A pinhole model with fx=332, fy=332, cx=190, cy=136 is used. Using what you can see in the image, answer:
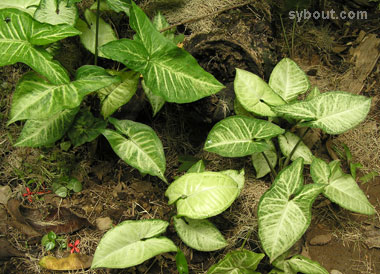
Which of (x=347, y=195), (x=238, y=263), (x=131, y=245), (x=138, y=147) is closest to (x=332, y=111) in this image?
(x=347, y=195)

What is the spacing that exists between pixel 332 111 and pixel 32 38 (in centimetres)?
132

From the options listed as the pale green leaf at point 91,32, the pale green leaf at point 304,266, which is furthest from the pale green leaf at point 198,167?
the pale green leaf at point 91,32

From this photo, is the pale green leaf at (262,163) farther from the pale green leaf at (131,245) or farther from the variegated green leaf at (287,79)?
the pale green leaf at (131,245)

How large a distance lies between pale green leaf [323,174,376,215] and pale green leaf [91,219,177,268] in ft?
2.53

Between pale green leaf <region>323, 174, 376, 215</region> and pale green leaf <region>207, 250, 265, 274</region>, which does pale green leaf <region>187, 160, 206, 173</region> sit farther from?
pale green leaf <region>323, 174, 376, 215</region>

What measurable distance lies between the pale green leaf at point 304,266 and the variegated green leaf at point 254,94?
659mm

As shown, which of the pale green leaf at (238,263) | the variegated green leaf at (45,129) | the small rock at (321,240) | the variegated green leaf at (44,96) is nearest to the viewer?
the variegated green leaf at (44,96)

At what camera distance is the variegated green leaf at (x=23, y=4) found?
1.65 m

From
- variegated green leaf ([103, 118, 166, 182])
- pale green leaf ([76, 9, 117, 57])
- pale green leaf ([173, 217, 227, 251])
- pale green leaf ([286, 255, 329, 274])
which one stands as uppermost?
pale green leaf ([76, 9, 117, 57])

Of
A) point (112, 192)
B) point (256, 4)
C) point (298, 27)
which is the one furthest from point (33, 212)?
point (298, 27)

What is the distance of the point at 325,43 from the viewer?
7.00 feet

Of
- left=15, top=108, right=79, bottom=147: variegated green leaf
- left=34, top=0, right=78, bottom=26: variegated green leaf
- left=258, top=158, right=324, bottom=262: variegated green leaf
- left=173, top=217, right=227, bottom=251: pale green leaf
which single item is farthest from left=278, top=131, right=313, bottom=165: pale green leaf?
left=34, top=0, right=78, bottom=26: variegated green leaf

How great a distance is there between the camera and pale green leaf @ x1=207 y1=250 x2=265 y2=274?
1.39 metres

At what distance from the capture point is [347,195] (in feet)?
5.06
